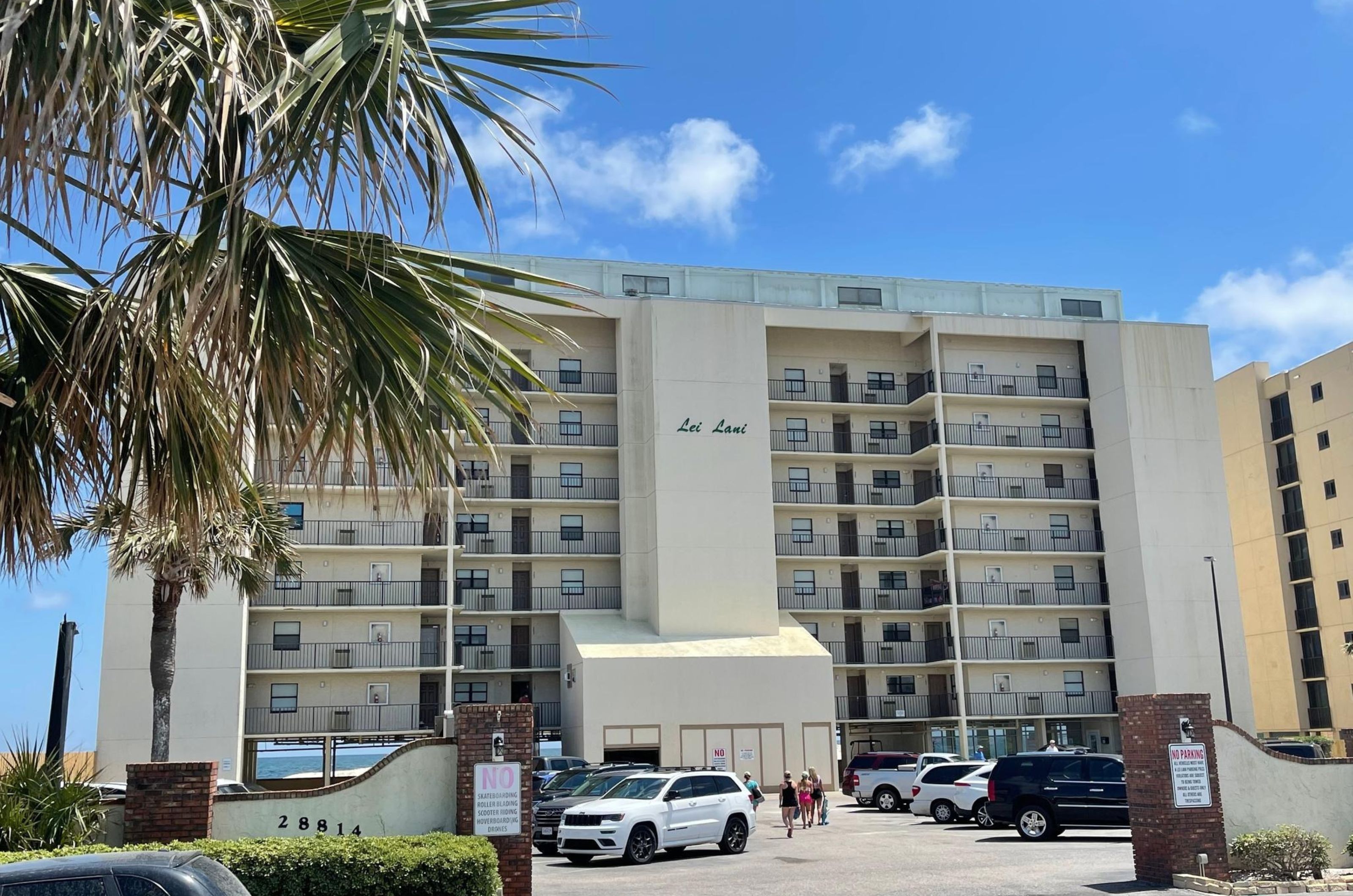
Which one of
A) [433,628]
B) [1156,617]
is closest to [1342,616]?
[1156,617]

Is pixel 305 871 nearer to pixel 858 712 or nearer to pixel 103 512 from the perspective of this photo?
pixel 103 512

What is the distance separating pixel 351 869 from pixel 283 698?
33688 mm

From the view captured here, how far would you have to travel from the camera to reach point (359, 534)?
47.1 m

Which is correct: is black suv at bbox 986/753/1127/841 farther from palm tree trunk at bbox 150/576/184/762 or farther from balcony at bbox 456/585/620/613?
balcony at bbox 456/585/620/613

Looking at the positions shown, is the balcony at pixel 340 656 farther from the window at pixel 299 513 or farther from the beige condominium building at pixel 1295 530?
the beige condominium building at pixel 1295 530

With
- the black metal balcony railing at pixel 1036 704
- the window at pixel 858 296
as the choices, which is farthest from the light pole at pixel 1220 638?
the window at pixel 858 296

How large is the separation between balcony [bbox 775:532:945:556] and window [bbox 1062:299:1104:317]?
1307 cm

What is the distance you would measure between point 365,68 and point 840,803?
37.9 meters

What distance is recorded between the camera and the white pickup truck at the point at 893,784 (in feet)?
119

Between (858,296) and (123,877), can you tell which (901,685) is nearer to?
(858,296)

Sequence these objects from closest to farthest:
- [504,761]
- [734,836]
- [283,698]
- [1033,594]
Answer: [504,761] → [734,836] → [283,698] → [1033,594]

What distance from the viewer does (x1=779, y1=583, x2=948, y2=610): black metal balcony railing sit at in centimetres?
5050

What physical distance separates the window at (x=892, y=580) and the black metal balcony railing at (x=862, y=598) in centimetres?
7

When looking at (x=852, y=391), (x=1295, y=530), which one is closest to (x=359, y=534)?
(x=852, y=391)
